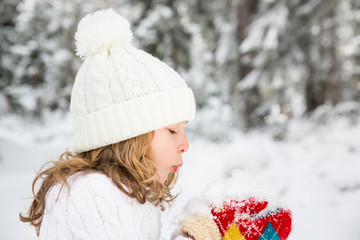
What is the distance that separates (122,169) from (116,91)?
385mm

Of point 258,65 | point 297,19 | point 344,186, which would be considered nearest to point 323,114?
point 258,65

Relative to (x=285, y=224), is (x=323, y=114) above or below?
above

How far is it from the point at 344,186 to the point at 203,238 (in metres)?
3.11

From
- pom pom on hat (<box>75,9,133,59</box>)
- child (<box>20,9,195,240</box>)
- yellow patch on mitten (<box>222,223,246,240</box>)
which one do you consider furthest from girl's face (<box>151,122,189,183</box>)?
pom pom on hat (<box>75,9,133,59</box>)

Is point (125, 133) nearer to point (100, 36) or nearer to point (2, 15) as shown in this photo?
point (100, 36)

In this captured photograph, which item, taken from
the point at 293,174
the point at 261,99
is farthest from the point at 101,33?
the point at 261,99

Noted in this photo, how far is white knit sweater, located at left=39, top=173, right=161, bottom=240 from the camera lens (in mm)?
1550

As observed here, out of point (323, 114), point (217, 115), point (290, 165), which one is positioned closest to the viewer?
point (290, 165)

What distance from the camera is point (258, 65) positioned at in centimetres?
874

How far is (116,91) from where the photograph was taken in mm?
1730

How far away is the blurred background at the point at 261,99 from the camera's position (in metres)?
4.18

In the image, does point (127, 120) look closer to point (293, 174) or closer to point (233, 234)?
point (233, 234)

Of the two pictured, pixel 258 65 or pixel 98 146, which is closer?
pixel 98 146

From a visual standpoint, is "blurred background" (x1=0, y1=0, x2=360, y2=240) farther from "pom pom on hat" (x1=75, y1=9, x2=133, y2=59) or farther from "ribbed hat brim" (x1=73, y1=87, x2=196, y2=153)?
"pom pom on hat" (x1=75, y1=9, x2=133, y2=59)
